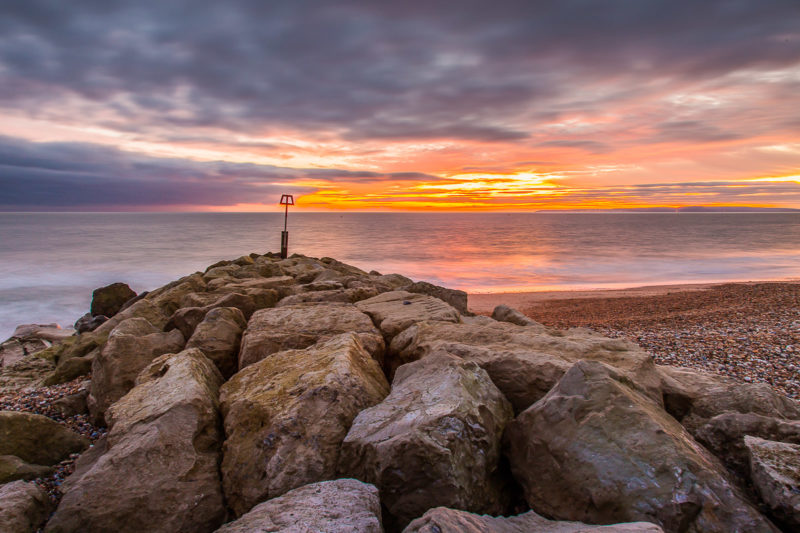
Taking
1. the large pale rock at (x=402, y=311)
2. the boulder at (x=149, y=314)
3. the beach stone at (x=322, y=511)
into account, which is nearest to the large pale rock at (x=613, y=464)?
the beach stone at (x=322, y=511)

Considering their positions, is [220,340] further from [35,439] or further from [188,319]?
[35,439]

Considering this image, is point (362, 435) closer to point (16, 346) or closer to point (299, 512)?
point (299, 512)

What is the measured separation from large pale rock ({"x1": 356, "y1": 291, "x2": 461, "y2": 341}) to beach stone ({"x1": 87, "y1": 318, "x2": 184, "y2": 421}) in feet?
9.07

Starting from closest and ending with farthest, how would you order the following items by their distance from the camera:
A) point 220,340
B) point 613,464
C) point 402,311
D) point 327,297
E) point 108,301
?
point 613,464
point 220,340
point 402,311
point 327,297
point 108,301

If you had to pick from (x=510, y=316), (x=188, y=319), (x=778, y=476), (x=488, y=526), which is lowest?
(x=510, y=316)

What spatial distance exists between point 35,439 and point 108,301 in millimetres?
10230

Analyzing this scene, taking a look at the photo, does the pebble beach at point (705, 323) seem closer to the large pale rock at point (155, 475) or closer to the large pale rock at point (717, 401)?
the large pale rock at point (717, 401)

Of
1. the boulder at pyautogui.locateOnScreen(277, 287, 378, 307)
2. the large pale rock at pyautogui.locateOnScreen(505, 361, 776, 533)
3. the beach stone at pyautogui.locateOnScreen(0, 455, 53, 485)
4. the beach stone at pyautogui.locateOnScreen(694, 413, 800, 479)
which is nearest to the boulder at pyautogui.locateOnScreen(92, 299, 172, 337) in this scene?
the boulder at pyautogui.locateOnScreen(277, 287, 378, 307)

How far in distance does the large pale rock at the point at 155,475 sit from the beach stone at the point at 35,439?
56 centimetres

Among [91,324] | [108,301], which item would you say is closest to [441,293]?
[91,324]

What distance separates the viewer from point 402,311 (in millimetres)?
6500

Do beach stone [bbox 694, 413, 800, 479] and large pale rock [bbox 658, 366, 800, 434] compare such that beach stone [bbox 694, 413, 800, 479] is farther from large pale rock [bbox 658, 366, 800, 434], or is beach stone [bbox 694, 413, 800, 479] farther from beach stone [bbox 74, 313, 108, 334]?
beach stone [bbox 74, 313, 108, 334]

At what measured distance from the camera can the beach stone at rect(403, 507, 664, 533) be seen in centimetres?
213

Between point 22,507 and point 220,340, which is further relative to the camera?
point 220,340
